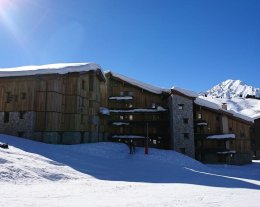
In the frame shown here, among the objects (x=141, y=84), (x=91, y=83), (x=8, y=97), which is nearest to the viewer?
(x=8, y=97)

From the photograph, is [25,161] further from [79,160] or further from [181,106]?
[181,106]

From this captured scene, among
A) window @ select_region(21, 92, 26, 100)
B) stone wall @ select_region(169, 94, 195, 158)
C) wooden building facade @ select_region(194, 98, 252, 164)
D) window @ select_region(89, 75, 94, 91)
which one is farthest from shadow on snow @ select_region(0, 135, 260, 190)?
wooden building facade @ select_region(194, 98, 252, 164)

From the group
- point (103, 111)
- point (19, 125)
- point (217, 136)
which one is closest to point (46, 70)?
point (19, 125)

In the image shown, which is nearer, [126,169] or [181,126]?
[126,169]

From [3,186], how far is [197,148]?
111 feet

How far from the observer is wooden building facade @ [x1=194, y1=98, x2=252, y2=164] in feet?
139

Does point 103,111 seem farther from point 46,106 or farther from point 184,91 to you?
point 184,91

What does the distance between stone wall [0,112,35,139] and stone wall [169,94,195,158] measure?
18.2 metres

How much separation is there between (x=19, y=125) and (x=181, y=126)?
20368 millimetres

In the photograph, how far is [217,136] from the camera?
42000 mm

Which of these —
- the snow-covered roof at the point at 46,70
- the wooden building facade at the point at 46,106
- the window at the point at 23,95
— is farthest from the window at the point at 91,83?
the window at the point at 23,95

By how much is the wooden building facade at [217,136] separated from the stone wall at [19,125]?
22.5 meters

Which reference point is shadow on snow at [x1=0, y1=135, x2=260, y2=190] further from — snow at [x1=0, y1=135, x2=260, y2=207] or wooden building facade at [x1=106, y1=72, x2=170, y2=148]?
wooden building facade at [x1=106, y1=72, x2=170, y2=148]

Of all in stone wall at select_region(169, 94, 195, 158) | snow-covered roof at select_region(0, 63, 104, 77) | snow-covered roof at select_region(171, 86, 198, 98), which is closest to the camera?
snow-covered roof at select_region(0, 63, 104, 77)
